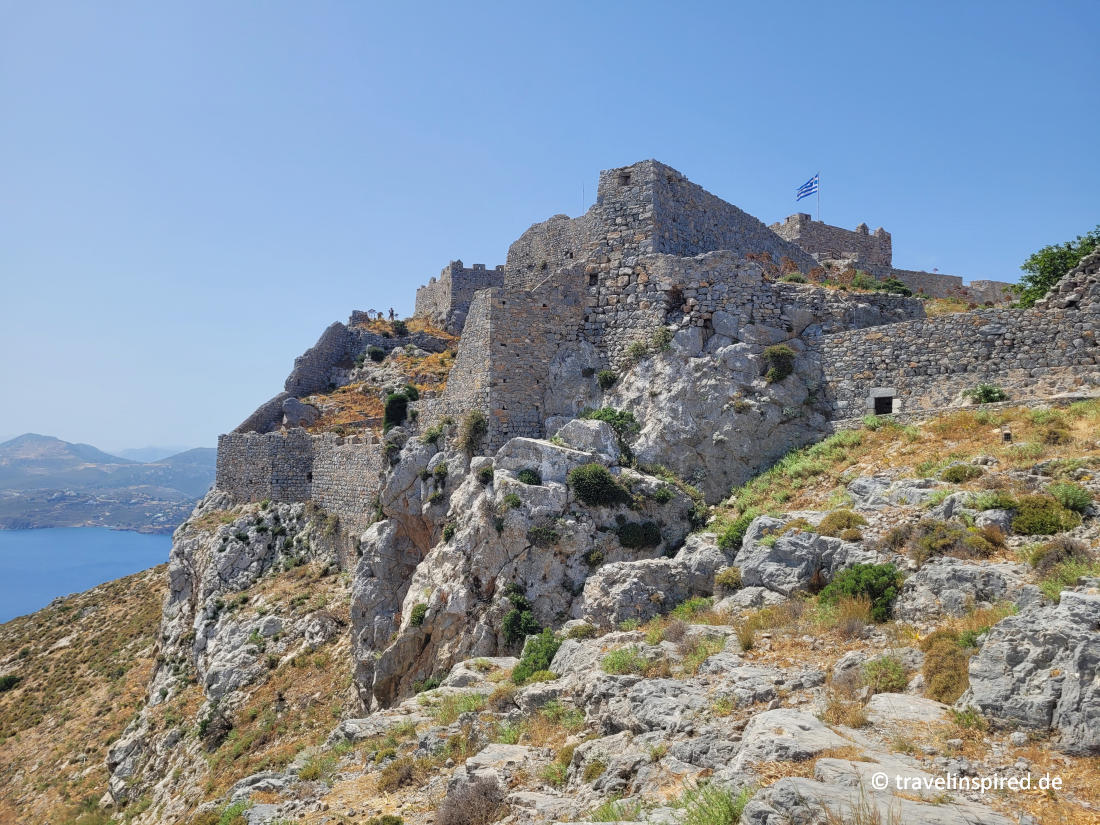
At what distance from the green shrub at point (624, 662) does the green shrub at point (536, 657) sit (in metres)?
2.36

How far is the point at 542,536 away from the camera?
1859 centimetres

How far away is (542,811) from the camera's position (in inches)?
337

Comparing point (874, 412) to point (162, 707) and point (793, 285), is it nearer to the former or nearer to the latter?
point (793, 285)

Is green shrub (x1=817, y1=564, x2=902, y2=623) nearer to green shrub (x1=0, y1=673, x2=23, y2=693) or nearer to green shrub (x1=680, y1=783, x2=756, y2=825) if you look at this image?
green shrub (x1=680, y1=783, x2=756, y2=825)

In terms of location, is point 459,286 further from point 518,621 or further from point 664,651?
point 664,651

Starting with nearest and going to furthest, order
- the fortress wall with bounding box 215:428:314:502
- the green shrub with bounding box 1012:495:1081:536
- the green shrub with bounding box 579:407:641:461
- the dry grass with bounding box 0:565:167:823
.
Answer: the green shrub with bounding box 1012:495:1081:536 < the green shrub with bounding box 579:407:641:461 < the dry grass with bounding box 0:565:167:823 < the fortress wall with bounding box 215:428:314:502

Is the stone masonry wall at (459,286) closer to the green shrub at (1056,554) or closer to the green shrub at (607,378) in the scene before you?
the green shrub at (607,378)

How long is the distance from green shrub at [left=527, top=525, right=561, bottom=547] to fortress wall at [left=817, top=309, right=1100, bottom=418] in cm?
911

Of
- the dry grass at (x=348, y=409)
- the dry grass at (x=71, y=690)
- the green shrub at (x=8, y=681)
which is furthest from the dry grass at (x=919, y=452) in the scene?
the green shrub at (x=8, y=681)

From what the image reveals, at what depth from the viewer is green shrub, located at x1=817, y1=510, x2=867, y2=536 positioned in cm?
1397

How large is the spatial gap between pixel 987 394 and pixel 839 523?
719 cm

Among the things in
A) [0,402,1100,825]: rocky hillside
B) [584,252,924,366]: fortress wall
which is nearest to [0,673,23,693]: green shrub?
[0,402,1100,825]: rocky hillside

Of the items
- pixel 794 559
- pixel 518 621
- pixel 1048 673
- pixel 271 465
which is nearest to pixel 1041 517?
pixel 794 559

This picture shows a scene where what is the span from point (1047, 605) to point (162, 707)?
31099mm
